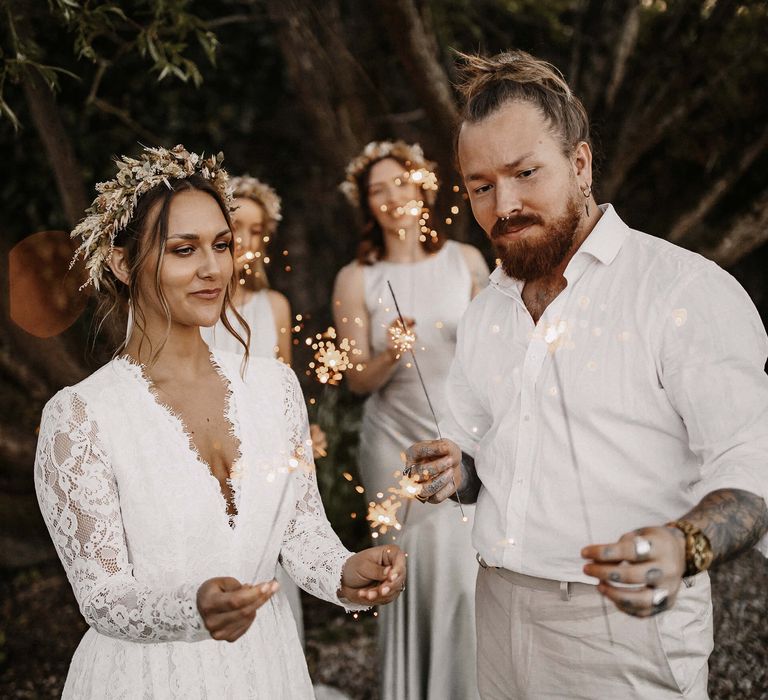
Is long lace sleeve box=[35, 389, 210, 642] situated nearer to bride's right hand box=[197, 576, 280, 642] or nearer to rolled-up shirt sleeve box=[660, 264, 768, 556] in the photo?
bride's right hand box=[197, 576, 280, 642]

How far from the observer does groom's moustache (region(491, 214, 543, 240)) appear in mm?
2160

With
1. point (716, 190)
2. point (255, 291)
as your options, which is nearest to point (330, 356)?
point (255, 291)

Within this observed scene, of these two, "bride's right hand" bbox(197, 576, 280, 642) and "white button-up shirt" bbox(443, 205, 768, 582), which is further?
"white button-up shirt" bbox(443, 205, 768, 582)

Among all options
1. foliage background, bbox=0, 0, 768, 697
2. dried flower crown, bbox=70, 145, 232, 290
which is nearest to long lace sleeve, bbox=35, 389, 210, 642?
dried flower crown, bbox=70, 145, 232, 290

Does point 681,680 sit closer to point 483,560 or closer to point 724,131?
point 483,560

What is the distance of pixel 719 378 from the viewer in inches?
70.6

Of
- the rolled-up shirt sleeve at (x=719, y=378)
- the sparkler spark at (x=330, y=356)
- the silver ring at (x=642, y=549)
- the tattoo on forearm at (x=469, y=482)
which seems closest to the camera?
the silver ring at (x=642, y=549)

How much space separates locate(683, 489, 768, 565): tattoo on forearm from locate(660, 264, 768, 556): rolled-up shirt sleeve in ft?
0.09

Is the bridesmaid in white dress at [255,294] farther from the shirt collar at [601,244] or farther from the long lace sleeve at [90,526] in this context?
the shirt collar at [601,244]

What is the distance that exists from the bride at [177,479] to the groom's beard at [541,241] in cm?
74

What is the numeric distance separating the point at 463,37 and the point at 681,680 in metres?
5.62

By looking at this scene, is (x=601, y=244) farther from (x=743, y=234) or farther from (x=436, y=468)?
(x=743, y=234)

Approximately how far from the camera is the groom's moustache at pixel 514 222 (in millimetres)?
2160

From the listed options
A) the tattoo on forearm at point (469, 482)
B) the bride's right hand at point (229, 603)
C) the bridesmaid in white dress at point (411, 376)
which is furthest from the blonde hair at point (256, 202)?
the bride's right hand at point (229, 603)
